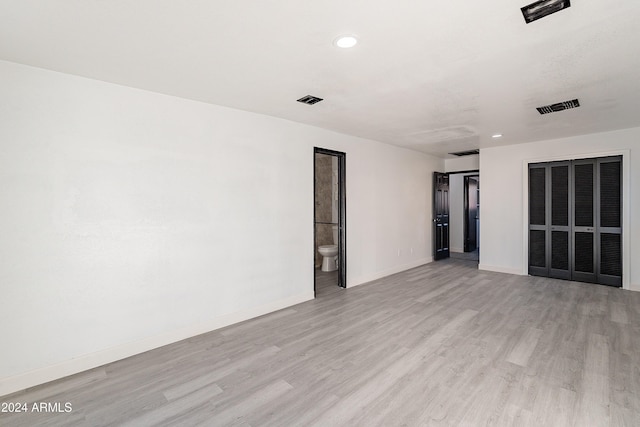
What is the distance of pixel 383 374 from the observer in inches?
96.7

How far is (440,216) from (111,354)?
6.93 m

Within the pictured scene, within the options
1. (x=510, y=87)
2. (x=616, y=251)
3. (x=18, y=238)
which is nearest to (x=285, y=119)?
(x=510, y=87)

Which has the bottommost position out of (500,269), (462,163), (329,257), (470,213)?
(500,269)

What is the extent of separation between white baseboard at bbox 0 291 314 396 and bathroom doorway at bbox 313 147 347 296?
1535mm

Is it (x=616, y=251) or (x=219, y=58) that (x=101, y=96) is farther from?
(x=616, y=251)

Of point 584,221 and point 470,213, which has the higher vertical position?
point 470,213

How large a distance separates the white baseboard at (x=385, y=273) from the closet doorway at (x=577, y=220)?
2.07 meters

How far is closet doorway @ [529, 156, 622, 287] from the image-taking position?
4.95 m

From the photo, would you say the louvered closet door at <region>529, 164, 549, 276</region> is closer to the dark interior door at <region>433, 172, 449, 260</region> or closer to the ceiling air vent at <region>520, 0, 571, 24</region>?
the dark interior door at <region>433, 172, 449, 260</region>

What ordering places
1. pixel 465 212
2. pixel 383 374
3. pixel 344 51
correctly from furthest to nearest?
pixel 465 212, pixel 383 374, pixel 344 51

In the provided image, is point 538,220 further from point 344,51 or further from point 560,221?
point 344,51

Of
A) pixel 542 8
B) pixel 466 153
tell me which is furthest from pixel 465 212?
pixel 542 8

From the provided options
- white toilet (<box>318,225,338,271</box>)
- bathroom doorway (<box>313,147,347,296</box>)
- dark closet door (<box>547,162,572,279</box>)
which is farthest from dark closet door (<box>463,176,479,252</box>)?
white toilet (<box>318,225,338,271</box>)

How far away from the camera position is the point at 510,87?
117 inches
